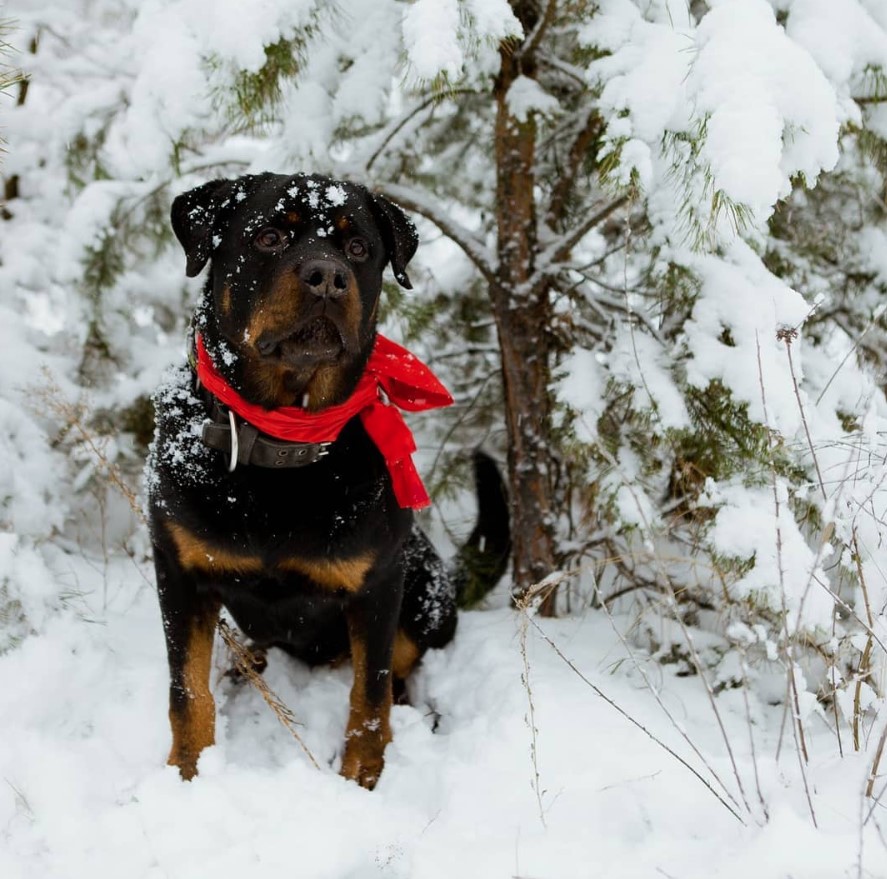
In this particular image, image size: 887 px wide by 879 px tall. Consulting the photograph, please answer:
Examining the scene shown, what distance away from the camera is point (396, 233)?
96.2 inches

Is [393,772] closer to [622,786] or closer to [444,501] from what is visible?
[622,786]

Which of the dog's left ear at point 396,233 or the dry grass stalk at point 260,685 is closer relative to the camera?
the dry grass stalk at point 260,685

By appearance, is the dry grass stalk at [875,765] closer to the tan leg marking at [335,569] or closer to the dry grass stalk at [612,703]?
the dry grass stalk at [612,703]

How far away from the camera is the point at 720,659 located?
286 cm

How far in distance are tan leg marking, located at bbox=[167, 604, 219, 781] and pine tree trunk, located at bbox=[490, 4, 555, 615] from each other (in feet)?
4.32

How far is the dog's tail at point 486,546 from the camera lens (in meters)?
3.56

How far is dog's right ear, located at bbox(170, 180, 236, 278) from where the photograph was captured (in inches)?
87.7

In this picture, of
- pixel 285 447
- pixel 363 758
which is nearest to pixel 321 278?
pixel 285 447

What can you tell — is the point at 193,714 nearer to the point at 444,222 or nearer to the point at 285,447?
the point at 285,447

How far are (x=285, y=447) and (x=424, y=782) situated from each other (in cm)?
102

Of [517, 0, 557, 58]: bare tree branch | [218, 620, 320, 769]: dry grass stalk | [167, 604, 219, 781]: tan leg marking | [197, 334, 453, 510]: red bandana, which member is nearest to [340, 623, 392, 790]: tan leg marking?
[218, 620, 320, 769]: dry grass stalk

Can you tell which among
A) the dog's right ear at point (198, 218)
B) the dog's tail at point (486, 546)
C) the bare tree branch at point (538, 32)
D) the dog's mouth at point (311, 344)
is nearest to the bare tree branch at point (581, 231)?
the bare tree branch at point (538, 32)

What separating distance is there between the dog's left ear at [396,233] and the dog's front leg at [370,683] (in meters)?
0.97

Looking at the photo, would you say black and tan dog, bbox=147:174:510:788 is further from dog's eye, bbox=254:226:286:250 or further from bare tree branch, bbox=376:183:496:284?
bare tree branch, bbox=376:183:496:284
